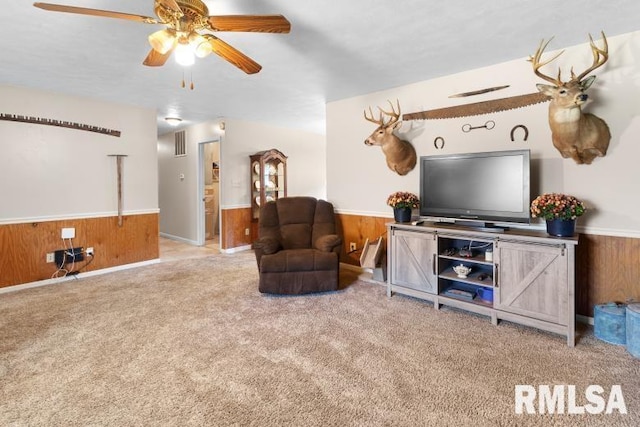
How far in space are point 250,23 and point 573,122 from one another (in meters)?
2.46

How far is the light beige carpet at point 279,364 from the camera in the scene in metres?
1.67

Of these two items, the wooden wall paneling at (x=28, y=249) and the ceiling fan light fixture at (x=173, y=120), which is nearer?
the wooden wall paneling at (x=28, y=249)

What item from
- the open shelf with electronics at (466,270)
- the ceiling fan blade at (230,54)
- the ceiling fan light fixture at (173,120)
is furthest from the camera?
the ceiling fan light fixture at (173,120)

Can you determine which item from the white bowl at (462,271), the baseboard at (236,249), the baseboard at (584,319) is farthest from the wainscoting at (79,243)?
the baseboard at (584,319)

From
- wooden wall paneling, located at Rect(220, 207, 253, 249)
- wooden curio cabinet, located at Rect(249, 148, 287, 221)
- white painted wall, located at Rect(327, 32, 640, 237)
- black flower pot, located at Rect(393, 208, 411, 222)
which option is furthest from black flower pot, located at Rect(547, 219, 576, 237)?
wooden wall paneling, located at Rect(220, 207, 253, 249)

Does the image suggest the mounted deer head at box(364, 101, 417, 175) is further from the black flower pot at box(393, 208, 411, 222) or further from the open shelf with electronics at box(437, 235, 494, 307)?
the open shelf with electronics at box(437, 235, 494, 307)

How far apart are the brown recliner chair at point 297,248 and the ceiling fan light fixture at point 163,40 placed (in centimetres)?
208

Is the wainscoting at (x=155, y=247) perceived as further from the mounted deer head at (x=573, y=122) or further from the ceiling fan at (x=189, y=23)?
the ceiling fan at (x=189, y=23)

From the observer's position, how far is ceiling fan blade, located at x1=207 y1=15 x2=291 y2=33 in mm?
1768

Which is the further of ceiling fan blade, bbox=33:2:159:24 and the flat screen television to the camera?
the flat screen television

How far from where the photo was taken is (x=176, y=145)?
6.49 m

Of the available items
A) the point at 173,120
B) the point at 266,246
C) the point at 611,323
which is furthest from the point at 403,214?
the point at 173,120

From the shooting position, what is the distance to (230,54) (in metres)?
2.15

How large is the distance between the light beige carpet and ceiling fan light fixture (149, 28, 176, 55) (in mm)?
2041
